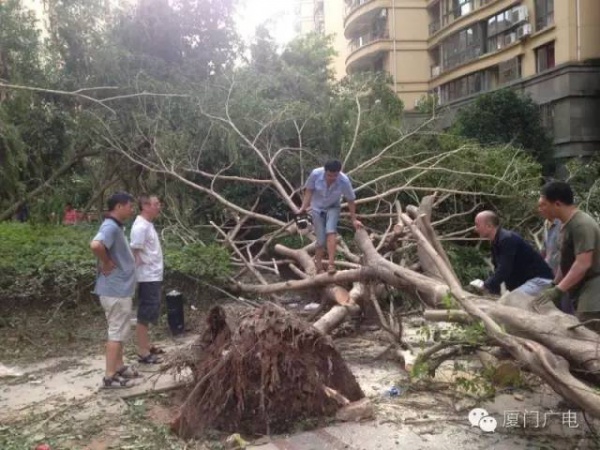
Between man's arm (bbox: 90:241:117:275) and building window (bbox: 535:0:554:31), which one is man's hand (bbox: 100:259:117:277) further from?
building window (bbox: 535:0:554:31)

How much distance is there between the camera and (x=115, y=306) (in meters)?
4.28

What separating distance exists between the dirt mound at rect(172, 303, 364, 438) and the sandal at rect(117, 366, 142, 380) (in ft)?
3.19

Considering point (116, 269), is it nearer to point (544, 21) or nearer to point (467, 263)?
point (467, 263)

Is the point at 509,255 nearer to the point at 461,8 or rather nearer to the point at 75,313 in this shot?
the point at 75,313

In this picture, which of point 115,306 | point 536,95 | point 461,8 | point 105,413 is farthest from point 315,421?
point 461,8

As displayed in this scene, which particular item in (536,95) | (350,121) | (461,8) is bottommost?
(350,121)

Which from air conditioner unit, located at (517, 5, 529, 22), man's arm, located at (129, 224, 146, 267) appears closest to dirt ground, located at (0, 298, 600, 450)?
man's arm, located at (129, 224, 146, 267)

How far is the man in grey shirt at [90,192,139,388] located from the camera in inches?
167

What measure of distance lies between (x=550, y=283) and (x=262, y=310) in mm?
2012

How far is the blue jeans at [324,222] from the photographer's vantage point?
611cm

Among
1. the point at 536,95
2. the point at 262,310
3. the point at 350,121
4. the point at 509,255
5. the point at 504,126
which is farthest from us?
the point at 536,95

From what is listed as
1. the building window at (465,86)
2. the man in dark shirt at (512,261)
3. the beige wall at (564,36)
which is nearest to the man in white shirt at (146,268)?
the man in dark shirt at (512,261)

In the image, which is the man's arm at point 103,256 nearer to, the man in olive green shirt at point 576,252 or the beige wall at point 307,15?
the man in olive green shirt at point 576,252

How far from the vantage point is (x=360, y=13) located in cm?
2989
